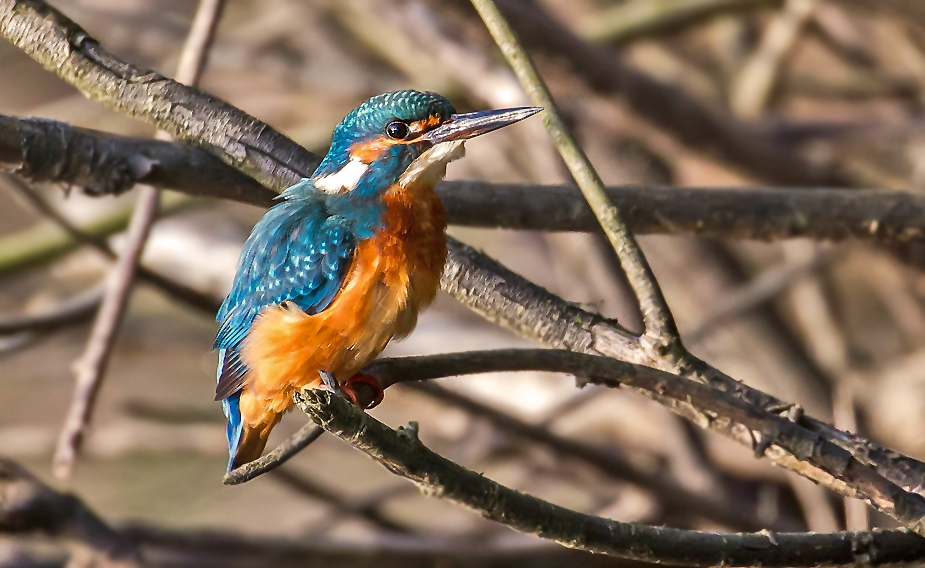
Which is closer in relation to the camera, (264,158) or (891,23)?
(264,158)

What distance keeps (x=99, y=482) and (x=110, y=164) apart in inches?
134

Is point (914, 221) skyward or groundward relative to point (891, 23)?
groundward

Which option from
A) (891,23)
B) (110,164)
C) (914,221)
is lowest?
(110,164)

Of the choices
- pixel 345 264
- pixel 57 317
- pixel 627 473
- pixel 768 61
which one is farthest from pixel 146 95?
pixel 768 61

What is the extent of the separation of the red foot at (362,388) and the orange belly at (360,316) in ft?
0.06

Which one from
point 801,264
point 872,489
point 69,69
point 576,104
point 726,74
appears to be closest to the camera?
point 872,489

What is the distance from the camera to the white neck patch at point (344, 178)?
74.7 inches

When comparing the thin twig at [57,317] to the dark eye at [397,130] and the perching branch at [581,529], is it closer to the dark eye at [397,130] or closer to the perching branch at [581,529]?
the dark eye at [397,130]

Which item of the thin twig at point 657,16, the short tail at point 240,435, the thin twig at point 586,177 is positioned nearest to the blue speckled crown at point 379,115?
the thin twig at point 586,177

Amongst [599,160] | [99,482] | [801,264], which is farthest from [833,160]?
[99,482]

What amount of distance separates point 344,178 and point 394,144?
11 centimetres

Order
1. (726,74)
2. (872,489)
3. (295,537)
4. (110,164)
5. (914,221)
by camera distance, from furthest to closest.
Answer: (726,74) < (295,537) < (914,221) < (110,164) < (872,489)

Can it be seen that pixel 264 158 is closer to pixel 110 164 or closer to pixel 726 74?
pixel 110 164

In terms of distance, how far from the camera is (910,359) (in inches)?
151
